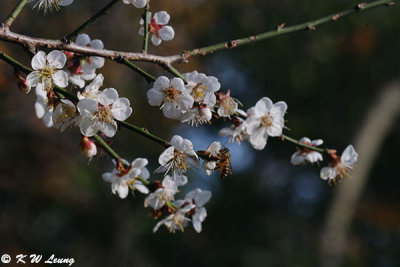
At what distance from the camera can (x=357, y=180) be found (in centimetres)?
654

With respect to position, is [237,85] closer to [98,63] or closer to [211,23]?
[211,23]

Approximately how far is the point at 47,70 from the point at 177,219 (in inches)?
18.7

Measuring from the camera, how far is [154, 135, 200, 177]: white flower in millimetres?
1019

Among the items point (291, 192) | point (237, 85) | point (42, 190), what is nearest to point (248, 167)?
point (291, 192)

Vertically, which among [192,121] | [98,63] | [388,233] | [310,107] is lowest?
[192,121]

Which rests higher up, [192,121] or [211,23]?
[211,23]

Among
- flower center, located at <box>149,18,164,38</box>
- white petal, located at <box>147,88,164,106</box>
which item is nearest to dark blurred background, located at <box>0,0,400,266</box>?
flower center, located at <box>149,18,164,38</box>

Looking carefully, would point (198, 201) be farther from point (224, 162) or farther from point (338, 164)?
point (338, 164)

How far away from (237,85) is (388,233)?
380 centimetres

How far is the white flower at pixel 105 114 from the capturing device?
958 mm

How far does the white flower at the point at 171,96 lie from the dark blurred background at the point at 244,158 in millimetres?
5287

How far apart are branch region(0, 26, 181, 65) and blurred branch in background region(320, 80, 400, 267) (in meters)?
5.18

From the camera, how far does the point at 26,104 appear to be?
7.05 m

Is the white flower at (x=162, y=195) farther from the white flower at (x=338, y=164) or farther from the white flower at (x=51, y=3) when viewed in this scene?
the white flower at (x=51, y=3)
